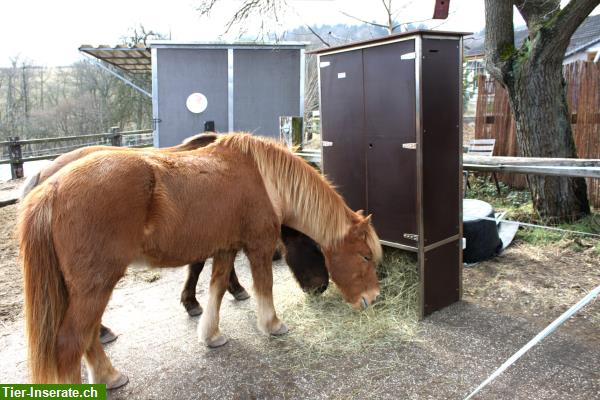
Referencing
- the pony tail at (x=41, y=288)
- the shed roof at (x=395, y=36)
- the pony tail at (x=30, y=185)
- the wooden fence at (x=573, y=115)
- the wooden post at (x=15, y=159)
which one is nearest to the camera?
the pony tail at (x=41, y=288)

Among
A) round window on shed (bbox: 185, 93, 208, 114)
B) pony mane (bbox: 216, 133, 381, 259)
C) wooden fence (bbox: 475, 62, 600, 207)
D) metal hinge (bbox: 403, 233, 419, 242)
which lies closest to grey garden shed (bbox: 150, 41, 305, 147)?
round window on shed (bbox: 185, 93, 208, 114)

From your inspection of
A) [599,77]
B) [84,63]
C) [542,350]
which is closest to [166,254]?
[542,350]

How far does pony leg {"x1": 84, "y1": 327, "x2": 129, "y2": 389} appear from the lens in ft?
7.88

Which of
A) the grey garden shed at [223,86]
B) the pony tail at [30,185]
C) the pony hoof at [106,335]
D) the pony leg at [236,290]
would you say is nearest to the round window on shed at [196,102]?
the grey garden shed at [223,86]

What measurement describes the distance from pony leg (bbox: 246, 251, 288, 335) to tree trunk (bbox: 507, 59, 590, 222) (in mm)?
3945

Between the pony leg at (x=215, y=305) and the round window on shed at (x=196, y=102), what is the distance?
6160mm

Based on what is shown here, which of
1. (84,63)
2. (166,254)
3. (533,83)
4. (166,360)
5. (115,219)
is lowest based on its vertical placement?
(166,360)

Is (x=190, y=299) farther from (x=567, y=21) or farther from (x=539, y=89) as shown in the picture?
(x=567, y=21)

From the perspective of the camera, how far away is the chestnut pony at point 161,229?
2041 millimetres

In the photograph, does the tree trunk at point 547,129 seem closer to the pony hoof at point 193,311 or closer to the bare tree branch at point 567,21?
the bare tree branch at point 567,21

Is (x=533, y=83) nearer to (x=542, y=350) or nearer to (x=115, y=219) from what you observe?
(x=542, y=350)

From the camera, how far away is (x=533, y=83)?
500cm

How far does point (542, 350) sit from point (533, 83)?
3.45 metres

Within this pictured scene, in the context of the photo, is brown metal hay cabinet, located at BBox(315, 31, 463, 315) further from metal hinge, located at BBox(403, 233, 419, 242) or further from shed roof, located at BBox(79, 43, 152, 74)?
shed roof, located at BBox(79, 43, 152, 74)
